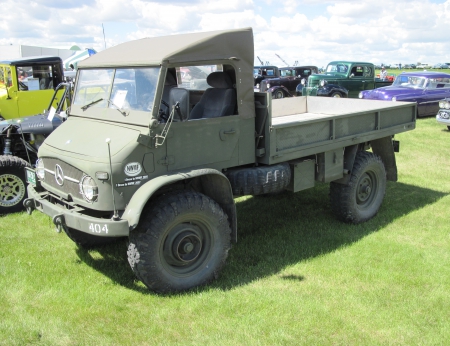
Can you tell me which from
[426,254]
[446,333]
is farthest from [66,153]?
[426,254]

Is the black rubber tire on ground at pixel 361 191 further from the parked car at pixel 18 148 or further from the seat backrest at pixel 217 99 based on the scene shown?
the parked car at pixel 18 148

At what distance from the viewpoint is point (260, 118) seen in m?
4.94

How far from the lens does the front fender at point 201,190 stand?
3.85 meters

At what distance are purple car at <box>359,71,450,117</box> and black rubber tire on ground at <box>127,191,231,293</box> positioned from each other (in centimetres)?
1201

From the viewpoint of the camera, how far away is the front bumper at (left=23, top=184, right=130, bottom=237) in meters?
3.83

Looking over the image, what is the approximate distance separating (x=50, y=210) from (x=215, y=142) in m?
1.67

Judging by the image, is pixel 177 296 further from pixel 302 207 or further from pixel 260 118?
pixel 302 207

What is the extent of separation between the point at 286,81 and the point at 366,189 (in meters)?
15.6

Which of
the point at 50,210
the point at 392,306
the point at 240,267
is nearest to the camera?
the point at 392,306

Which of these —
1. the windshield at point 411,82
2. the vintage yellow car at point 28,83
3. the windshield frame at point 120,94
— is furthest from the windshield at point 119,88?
the windshield at point 411,82

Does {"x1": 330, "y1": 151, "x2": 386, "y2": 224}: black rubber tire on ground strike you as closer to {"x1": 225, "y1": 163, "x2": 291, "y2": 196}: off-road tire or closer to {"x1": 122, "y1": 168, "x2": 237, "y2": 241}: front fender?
{"x1": 225, "y1": 163, "x2": 291, "y2": 196}: off-road tire

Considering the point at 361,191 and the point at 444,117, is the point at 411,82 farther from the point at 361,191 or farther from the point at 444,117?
the point at 361,191

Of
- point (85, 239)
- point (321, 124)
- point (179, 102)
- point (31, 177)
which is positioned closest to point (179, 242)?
point (179, 102)

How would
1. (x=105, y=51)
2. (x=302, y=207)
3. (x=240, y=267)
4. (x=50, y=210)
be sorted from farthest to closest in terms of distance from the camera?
(x=302, y=207), (x=105, y=51), (x=240, y=267), (x=50, y=210)
